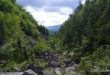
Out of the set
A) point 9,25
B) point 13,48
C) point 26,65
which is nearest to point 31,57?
point 13,48

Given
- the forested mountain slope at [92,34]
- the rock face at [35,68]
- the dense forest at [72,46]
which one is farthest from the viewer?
the forested mountain slope at [92,34]

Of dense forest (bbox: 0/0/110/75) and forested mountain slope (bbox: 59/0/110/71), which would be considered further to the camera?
forested mountain slope (bbox: 59/0/110/71)

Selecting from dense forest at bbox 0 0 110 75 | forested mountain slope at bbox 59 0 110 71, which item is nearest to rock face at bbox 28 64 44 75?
dense forest at bbox 0 0 110 75

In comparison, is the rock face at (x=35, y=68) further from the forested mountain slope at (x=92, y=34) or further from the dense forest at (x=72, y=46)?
the forested mountain slope at (x=92, y=34)

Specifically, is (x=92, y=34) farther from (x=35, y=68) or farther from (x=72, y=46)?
(x=35, y=68)

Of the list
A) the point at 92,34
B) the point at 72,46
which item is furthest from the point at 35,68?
the point at 72,46

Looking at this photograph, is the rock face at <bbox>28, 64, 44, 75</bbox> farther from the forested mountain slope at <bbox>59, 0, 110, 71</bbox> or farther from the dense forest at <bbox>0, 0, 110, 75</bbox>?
the forested mountain slope at <bbox>59, 0, 110, 71</bbox>

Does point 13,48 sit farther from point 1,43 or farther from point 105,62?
point 105,62

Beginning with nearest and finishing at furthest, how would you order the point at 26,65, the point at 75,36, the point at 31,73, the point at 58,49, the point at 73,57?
the point at 31,73 < the point at 26,65 < the point at 73,57 < the point at 75,36 < the point at 58,49

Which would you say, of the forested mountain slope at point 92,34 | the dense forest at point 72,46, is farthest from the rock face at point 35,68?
the forested mountain slope at point 92,34

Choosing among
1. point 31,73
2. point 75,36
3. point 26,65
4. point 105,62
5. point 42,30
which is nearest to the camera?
point 31,73

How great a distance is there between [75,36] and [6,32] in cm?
2866

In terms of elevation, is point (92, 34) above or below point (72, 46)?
above

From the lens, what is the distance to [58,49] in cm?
11644
